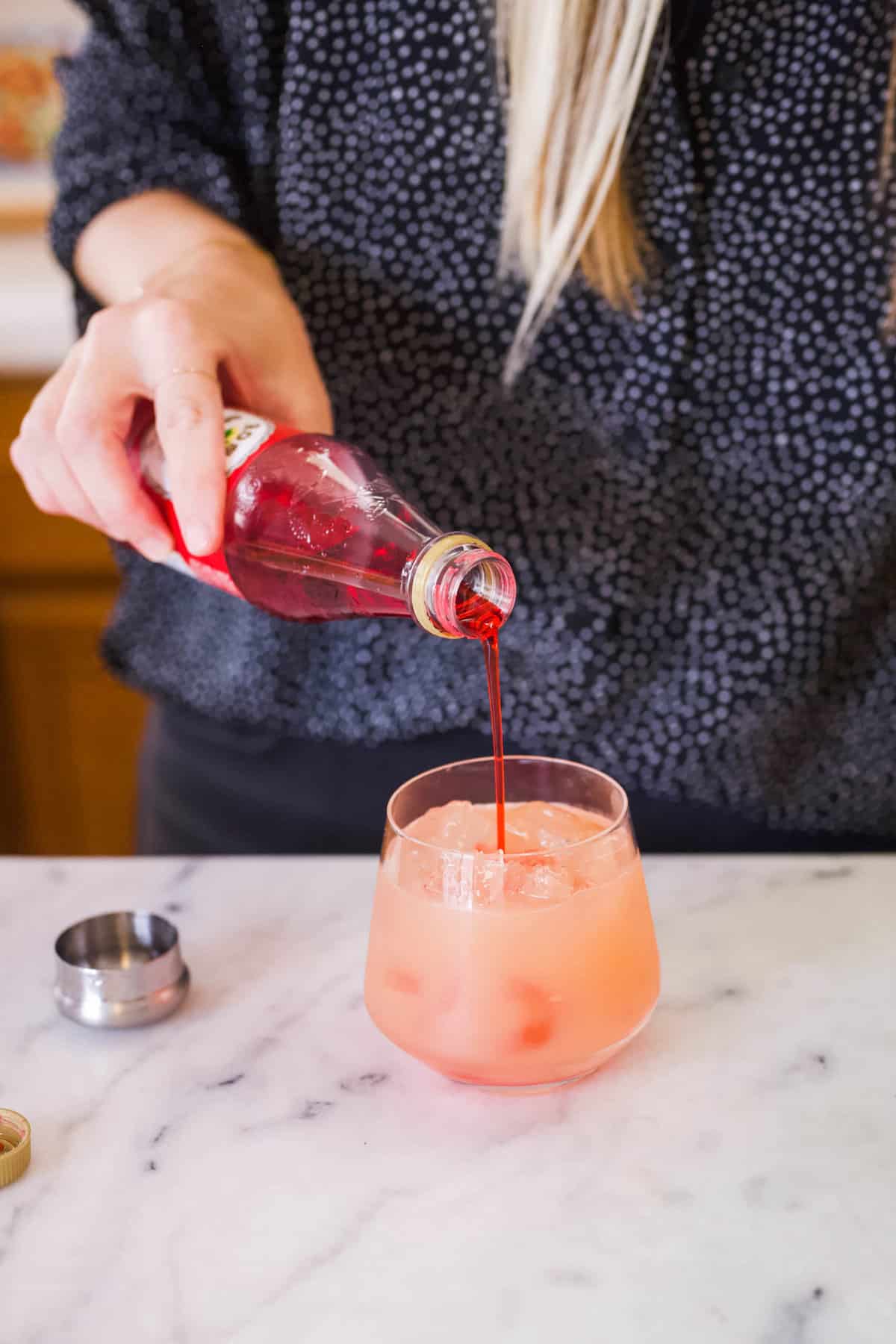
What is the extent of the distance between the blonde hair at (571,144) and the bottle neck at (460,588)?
0.29 metres

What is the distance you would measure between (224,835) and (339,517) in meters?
0.39

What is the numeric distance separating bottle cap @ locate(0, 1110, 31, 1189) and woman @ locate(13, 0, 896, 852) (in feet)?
1.22

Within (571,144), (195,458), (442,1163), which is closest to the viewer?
(442,1163)

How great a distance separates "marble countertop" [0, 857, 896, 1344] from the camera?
1.57ft

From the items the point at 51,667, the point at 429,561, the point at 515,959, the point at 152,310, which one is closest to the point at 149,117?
the point at 152,310

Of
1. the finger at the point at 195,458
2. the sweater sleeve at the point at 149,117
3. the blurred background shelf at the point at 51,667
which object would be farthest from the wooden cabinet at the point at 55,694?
the finger at the point at 195,458

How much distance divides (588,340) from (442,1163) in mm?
533

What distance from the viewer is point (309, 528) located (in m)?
0.70

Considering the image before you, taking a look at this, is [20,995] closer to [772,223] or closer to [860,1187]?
[860,1187]

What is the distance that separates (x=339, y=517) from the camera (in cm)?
70

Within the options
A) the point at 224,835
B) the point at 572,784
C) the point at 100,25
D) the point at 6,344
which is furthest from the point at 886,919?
the point at 6,344

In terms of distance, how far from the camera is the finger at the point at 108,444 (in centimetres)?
71

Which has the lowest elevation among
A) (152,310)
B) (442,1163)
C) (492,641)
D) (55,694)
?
(55,694)

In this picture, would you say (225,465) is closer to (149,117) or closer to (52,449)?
(52,449)
